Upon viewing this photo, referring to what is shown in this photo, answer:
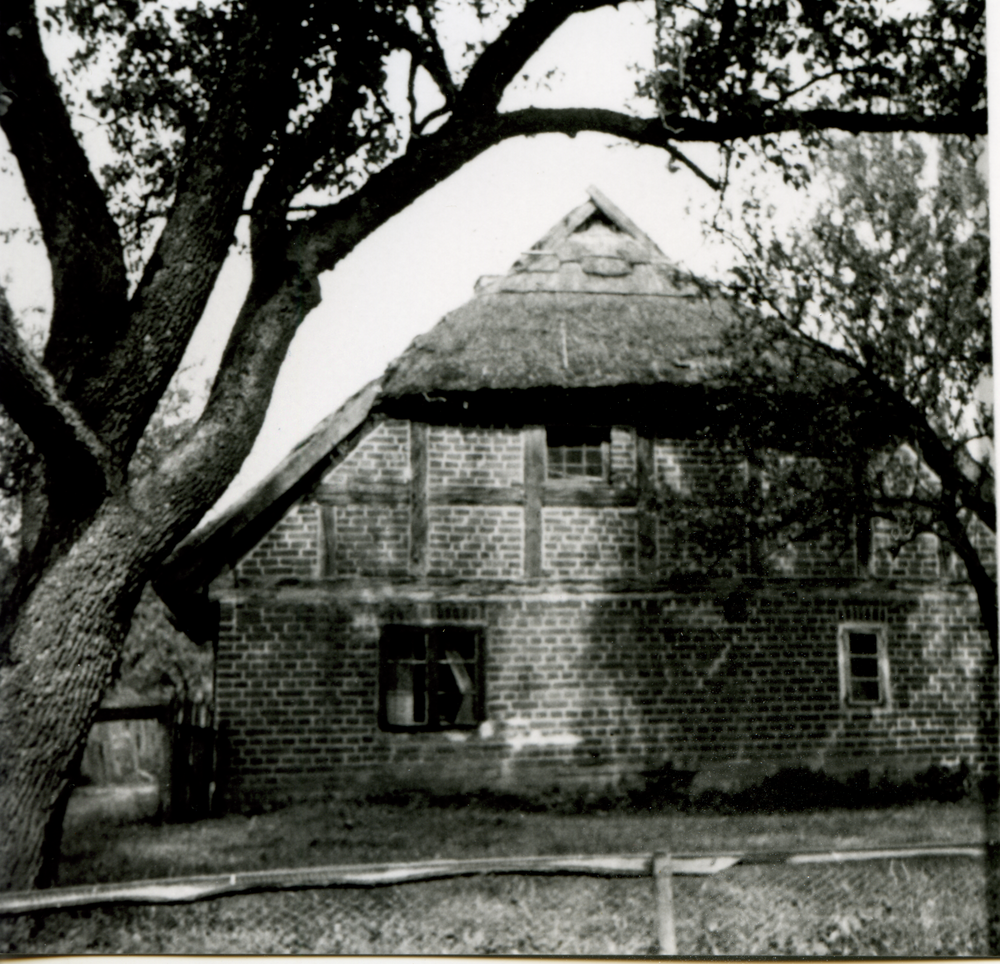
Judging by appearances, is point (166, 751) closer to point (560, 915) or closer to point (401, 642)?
point (401, 642)

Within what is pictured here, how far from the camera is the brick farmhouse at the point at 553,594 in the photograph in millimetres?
3783

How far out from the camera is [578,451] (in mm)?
4816

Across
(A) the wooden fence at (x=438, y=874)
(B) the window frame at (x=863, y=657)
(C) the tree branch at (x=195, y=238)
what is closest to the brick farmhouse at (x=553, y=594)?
(B) the window frame at (x=863, y=657)

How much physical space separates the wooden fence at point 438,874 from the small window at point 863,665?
0.77m

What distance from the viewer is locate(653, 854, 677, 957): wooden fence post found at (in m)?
3.08

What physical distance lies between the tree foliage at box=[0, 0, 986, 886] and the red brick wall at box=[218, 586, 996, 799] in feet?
4.34

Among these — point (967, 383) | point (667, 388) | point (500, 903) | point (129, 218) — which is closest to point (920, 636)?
point (967, 383)

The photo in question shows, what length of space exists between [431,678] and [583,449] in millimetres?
1297

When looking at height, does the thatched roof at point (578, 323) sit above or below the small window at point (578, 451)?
above

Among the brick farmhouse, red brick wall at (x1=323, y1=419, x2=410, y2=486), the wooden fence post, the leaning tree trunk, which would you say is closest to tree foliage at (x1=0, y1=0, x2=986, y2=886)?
the leaning tree trunk

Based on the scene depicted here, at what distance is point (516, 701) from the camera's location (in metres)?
4.38

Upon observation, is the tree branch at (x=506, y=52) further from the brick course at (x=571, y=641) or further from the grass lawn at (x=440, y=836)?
the grass lawn at (x=440, y=836)

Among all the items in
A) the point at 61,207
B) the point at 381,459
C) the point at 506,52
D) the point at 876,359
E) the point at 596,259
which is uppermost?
the point at 506,52

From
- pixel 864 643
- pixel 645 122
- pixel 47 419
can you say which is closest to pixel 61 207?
pixel 47 419
